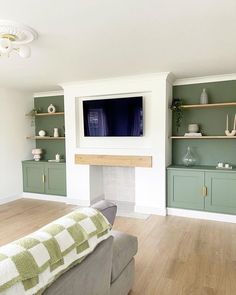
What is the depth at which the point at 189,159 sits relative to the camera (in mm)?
4148

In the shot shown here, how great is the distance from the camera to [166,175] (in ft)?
13.2

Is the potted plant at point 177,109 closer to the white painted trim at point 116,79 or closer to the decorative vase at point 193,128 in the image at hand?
the decorative vase at point 193,128

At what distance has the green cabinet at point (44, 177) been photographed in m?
4.90

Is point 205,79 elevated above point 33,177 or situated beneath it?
elevated above

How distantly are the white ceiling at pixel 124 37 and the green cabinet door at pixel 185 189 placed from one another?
1592 millimetres

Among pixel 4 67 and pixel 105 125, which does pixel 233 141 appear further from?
pixel 4 67

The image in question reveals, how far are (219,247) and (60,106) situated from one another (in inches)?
157

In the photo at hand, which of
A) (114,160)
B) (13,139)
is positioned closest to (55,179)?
(13,139)

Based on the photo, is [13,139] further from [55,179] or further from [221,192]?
[221,192]

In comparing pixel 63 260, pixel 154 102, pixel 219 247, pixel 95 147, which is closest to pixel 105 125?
pixel 95 147

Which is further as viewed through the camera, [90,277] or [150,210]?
[150,210]

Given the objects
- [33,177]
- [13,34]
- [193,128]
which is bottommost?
[33,177]

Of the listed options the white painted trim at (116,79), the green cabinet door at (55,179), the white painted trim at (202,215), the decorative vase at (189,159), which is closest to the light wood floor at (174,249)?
the white painted trim at (202,215)

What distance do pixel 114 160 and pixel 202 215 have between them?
5.54 ft
